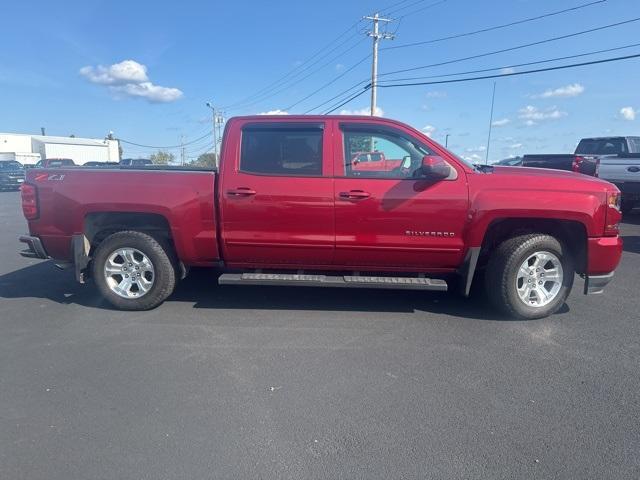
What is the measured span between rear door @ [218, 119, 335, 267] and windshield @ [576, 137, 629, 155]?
12.8 m

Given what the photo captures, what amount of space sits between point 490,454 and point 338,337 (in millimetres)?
1805

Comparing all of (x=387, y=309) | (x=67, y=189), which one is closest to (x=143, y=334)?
(x=67, y=189)

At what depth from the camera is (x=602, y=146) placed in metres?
14.4

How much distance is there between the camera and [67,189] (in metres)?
4.65

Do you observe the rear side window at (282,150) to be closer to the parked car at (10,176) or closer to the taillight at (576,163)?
the taillight at (576,163)

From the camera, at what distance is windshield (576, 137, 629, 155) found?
546 inches

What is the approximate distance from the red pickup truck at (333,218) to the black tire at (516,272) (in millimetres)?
11

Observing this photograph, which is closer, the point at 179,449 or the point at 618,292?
the point at 179,449

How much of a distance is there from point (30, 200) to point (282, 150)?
8.82 ft

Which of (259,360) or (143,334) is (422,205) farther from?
(143,334)

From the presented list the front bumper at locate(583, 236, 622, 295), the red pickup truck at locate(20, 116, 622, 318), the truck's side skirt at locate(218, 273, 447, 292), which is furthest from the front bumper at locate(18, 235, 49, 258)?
the front bumper at locate(583, 236, 622, 295)

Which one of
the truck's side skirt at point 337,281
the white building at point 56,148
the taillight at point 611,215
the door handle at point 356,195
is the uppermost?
the white building at point 56,148

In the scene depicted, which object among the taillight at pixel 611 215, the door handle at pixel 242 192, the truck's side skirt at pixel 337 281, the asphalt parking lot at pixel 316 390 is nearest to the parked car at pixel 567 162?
the asphalt parking lot at pixel 316 390

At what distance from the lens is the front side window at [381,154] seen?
179 inches
